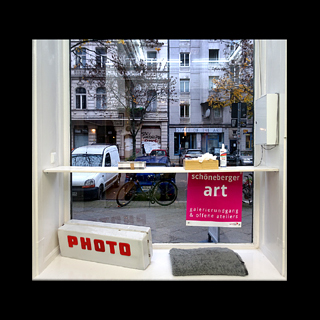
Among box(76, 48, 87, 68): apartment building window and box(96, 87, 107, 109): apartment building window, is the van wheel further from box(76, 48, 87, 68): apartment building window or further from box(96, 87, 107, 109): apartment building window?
box(76, 48, 87, 68): apartment building window

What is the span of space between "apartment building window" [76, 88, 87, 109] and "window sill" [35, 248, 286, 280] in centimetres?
162

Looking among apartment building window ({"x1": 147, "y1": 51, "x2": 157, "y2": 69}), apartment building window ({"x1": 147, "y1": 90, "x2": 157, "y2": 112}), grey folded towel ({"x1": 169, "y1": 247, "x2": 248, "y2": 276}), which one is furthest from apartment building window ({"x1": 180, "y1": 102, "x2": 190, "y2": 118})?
grey folded towel ({"x1": 169, "y1": 247, "x2": 248, "y2": 276})

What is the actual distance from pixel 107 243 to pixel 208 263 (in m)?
0.94

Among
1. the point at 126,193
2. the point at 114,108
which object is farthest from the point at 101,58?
the point at 126,193

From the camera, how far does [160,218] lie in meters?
3.14

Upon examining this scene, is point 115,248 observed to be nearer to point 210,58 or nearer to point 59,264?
point 59,264

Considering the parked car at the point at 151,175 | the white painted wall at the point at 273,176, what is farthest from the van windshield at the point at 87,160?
the white painted wall at the point at 273,176

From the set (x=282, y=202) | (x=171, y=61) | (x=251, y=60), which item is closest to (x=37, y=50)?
(x=171, y=61)

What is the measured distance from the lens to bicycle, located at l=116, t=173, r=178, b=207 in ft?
10.2

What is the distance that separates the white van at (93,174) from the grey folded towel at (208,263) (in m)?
1.12

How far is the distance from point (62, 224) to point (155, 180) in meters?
1.13

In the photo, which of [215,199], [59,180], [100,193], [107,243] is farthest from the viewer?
[100,193]

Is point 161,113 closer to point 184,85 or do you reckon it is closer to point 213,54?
point 184,85

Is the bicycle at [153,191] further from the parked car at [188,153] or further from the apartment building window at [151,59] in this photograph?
the apartment building window at [151,59]
